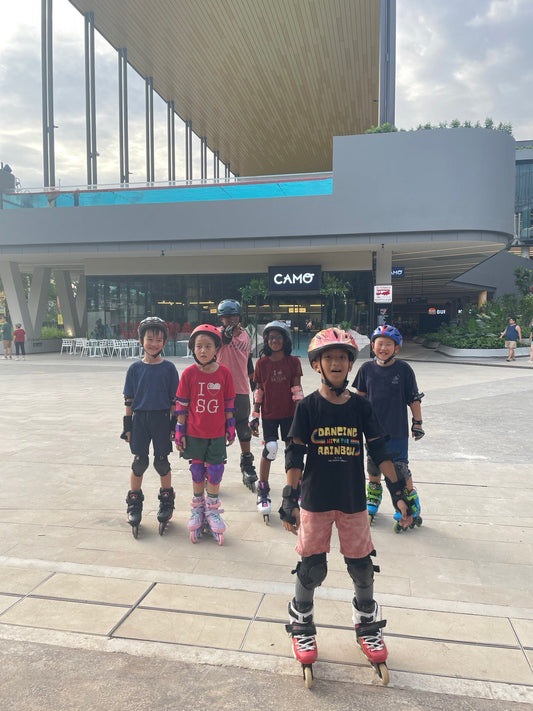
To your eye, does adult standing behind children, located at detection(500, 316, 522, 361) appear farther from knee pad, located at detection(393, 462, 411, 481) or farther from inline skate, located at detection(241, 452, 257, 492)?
knee pad, located at detection(393, 462, 411, 481)

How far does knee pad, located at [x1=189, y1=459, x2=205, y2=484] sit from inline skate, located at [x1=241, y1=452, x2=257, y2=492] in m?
1.36

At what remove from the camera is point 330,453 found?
272 cm

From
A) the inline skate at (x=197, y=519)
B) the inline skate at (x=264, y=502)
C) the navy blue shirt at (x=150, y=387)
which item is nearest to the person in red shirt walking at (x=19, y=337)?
the navy blue shirt at (x=150, y=387)

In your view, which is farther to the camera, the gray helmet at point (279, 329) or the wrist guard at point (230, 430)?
the gray helmet at point (279, 329)

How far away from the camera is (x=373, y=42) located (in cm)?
2241

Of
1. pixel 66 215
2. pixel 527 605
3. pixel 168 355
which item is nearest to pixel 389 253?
pixel 168 355

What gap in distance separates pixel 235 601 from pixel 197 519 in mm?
1083

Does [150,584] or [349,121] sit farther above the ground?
[349,121]

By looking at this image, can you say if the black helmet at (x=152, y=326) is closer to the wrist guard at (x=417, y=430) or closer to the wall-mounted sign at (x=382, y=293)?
the wrist guard at (x=417, y=430)

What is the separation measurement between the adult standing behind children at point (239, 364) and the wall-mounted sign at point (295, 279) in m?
17.7

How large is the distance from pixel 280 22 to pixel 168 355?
15.4 metres

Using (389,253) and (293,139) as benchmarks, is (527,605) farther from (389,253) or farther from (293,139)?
(293,139)

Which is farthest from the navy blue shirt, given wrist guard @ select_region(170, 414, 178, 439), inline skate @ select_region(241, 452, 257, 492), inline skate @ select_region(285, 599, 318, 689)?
inline skate @ select_region(285, 599, 318, 689)

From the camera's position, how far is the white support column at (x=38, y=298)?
2747 cm
